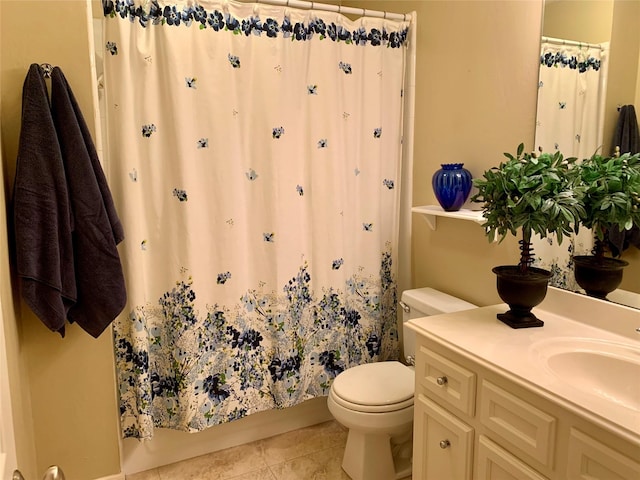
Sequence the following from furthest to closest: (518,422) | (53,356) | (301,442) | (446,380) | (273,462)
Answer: (301,442)
(273,462)
(53,356)
(446,380)
(518,422)

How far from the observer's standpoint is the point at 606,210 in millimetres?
1524

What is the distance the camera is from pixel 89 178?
172cm

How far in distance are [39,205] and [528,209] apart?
5.48ft

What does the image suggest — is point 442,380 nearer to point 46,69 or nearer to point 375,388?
point 375,388

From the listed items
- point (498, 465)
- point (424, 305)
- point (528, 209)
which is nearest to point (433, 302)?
point (424, 305)

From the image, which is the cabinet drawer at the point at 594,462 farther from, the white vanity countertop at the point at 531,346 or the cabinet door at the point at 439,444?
the cabinet door at the point at 439,444

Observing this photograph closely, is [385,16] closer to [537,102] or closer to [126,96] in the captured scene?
[537,102]

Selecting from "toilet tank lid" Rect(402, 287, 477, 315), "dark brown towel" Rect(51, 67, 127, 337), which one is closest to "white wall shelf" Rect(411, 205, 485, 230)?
"toilet tank lid" Rect(402, 287, 477, 315)

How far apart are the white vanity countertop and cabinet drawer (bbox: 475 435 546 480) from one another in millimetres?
232

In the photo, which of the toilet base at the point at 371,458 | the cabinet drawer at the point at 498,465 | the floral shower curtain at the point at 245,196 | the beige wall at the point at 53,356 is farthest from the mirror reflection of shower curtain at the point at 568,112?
the beige wall at the point at 53,356

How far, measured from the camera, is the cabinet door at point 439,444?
1.47m

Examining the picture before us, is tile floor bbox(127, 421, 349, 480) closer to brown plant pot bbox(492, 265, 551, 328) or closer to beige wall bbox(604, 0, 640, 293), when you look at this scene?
brown plant pot bbox(492, 265, 551, 328)

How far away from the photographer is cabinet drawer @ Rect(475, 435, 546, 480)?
127 centimetres

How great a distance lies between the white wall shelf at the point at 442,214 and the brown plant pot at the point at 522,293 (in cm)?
27
